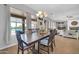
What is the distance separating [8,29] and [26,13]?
1.48ft

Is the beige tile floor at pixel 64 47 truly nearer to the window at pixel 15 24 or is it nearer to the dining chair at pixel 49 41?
the dining chair at pixel 49 41

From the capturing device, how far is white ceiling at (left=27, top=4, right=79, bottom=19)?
183 centimetres

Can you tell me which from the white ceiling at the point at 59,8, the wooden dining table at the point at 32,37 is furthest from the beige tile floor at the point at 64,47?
the white ceiling at the point at 59,8

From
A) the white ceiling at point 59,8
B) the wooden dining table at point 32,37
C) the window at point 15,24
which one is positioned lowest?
the wooden dining table at point 32,37

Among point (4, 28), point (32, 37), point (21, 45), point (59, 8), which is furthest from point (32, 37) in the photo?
point (59, 8)

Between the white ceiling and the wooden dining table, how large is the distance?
43cm

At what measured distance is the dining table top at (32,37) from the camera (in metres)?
1.82

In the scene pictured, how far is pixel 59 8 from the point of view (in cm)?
187

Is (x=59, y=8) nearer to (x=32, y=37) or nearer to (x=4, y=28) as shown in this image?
(x=32, y=37)

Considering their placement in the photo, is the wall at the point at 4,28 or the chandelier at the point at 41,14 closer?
the wall at the point at 4,28

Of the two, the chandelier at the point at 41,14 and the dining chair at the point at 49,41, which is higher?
the chandelier at the point at 41,14

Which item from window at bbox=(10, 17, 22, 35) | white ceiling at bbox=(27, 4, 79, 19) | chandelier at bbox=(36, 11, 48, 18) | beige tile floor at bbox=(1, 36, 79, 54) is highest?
white ceiling at bbox=(27, 4, 79, 19)

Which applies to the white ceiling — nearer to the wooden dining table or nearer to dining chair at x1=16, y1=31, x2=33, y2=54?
the wooden dining table

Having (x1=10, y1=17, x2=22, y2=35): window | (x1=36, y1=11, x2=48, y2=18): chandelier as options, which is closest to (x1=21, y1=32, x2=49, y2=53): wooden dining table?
(x1=10, y1=17, x2=22, y2=35): window
